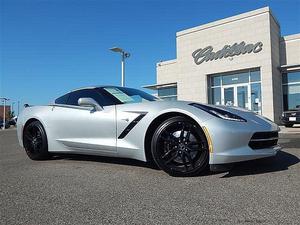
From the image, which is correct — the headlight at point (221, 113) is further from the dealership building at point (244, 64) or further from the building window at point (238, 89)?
the building window at point (238, 89)

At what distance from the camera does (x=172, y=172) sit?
12.2 feet

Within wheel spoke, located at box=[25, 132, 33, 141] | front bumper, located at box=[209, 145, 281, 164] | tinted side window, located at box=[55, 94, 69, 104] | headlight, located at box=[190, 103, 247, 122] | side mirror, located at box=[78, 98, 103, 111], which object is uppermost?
tinted side window, located at box=[55, 94, 69, 104]

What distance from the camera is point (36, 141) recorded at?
5.46 meters

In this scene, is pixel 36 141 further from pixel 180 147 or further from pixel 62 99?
pixel 180 147

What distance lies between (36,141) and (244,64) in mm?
15815

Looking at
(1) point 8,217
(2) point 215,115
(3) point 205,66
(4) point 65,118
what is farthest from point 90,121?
(3) point 205,66

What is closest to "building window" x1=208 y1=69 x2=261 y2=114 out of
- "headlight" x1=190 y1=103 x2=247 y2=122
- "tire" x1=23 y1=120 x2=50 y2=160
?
"tire" x1=23 y1=120 x2=50 y2=160

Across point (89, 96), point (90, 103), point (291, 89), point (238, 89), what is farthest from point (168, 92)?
point (90, 103)

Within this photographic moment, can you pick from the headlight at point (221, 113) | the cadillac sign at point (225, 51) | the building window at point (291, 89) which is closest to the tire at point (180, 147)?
the headlight at point (221, 113)

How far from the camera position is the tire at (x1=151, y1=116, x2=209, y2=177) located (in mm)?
3627

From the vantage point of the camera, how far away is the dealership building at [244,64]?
727 inches

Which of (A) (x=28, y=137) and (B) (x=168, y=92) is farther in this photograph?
(B) (x=168, y=92)

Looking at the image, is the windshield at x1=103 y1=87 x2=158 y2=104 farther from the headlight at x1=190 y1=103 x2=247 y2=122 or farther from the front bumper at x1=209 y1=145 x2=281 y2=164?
the front bumper at x1=209 y1=145 x2=281 y2=164

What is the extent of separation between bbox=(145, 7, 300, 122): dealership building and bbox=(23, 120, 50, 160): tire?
49.4 ft
